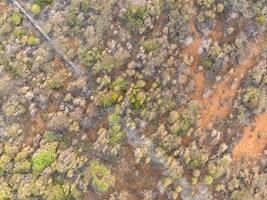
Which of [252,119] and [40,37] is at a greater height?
[40,37]

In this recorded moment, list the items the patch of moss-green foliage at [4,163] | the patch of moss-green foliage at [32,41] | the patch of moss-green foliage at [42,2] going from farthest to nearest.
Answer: the patch of moss-green foliage at [42,2]
the patch of moss-green foliage at [32,41]
the patch of moss-green foliage at [4,163]

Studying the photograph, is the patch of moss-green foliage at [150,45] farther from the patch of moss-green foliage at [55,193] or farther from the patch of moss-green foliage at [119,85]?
the patch of moss-green foliage at [55,193]

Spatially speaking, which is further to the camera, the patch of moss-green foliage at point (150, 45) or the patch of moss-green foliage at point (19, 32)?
the patch of moss-green foliage at point (19, 32)

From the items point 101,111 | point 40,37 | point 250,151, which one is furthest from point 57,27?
point 250,151

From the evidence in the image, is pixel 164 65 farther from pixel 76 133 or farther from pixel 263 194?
pixel 263 194

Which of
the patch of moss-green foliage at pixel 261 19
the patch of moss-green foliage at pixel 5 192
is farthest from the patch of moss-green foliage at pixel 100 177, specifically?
the patch of moss-green foliage at pixel 261 19

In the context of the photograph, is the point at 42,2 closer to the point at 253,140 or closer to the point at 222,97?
the point at 222,97

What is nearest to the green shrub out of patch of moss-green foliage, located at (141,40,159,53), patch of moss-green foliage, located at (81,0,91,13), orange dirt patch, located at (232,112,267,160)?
patch of moss-green foliage, located at (81,0,91,13)
